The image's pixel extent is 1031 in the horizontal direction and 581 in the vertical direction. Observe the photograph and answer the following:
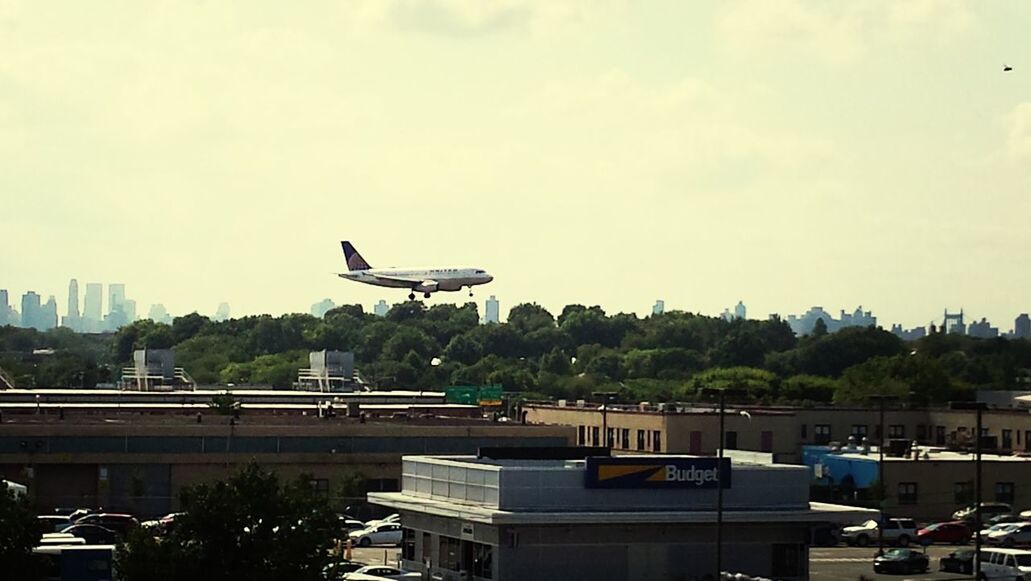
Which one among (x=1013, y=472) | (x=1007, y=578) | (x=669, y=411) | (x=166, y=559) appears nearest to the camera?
(x=166, y=559)

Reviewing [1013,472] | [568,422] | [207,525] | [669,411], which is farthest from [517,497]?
[568,422]

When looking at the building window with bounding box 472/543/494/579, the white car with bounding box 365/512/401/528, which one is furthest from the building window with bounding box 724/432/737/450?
the building window with bounding box 472/543/494/579

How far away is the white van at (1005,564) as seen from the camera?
209ft

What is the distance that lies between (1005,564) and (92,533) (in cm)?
3041

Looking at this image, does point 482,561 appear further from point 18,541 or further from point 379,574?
point 18,541

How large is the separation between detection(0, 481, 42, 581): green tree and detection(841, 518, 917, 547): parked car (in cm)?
4123

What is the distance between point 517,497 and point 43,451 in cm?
3853

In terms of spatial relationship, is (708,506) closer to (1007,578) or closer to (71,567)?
(1007,578)

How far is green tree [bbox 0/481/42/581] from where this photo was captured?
49969 mm

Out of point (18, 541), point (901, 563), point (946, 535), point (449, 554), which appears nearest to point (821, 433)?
point (946, 535)

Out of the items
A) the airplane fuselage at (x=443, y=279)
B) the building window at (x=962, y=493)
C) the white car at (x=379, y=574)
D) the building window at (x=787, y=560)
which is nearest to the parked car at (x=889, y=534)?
the building window at (x=962, y=493)

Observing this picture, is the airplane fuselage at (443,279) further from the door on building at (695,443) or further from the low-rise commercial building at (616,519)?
the low-rise commercial building at (616,519)

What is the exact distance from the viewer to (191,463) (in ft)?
291

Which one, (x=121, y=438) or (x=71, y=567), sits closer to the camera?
(x=71, y=567)
